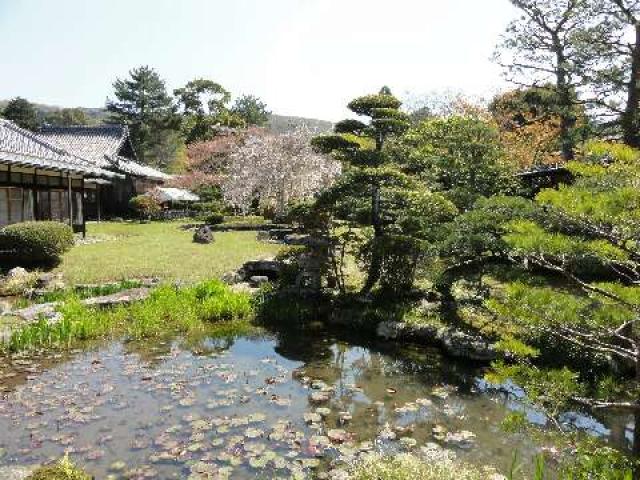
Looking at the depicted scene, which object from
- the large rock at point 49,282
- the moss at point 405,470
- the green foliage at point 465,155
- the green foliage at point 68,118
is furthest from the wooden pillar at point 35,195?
the green foliage at point 68,118

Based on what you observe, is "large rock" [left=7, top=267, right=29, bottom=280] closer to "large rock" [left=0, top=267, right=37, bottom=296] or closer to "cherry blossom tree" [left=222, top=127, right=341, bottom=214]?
"large rock" [left=0, top=267, right=37, bottom=296]

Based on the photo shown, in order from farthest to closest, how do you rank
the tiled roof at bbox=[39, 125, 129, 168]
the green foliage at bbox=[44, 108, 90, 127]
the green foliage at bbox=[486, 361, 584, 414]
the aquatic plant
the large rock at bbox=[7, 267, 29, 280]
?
1. the green foliage at bbox=[44, 108, 90, 127]
2. the tiled roof at bbox=[39, 125, 129, 168]
3. the large rock at bbox=[7, 267, 29, 280]
4. the aquatic plant
5. the green foliage at bbox=[486, 361, 584, 414]

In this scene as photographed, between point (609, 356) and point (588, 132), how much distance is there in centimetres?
1145

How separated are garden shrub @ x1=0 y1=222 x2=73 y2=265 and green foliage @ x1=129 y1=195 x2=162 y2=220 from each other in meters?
20.1

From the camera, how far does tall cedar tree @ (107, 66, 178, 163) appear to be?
53.0 meters

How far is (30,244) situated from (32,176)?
722 centimetres

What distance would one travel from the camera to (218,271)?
14.7 metres

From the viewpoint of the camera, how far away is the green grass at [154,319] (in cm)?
899

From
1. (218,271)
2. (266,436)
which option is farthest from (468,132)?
(266,436)

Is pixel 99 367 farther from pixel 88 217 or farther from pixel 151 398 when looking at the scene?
pixel 88 217

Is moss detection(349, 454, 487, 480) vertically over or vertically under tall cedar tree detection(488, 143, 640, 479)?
under

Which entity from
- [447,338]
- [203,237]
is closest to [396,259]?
[447,338]

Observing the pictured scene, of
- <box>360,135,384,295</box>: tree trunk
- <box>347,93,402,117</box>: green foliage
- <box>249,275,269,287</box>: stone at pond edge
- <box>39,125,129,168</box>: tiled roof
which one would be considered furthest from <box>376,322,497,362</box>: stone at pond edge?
<box>39,125,129,168</box>: tiled roof

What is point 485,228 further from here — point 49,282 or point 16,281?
point 16,281
